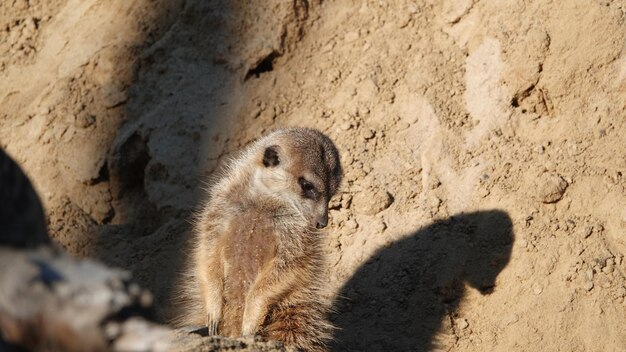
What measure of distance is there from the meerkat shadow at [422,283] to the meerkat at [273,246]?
0.55 meters

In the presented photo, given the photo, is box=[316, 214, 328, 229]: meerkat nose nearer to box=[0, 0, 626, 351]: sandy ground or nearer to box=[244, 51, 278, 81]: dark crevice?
box=[0, 0, 626, 351]: sandy ground

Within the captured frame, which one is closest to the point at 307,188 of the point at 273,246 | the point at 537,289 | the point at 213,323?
the point at 273,246

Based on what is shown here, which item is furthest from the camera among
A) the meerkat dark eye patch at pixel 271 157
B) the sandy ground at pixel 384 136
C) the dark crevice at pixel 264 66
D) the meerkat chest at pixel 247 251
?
the dark crevice at pixel 264 66

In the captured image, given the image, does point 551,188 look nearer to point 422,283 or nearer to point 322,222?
point 422,283

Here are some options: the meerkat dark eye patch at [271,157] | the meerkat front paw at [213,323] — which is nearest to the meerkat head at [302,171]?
the meerkat dark eye patch at [271,157]

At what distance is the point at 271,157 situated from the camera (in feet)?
13.2

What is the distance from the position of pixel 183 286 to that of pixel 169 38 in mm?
1646

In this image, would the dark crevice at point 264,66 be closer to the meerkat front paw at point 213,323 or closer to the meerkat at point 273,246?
the meerkat at point 273,246

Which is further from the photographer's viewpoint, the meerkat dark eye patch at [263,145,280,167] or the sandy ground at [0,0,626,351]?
the sandy ground at [0,0,626,351]

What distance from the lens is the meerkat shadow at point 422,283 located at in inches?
169

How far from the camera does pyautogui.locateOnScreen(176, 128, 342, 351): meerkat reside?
378 centimetres

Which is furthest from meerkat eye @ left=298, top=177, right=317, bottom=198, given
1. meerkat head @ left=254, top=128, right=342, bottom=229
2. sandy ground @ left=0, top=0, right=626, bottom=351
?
sandy ground @ left=0, top=0, right=626, bottom=351

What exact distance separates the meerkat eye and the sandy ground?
70 centimetres

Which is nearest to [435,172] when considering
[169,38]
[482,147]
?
[482,147]
